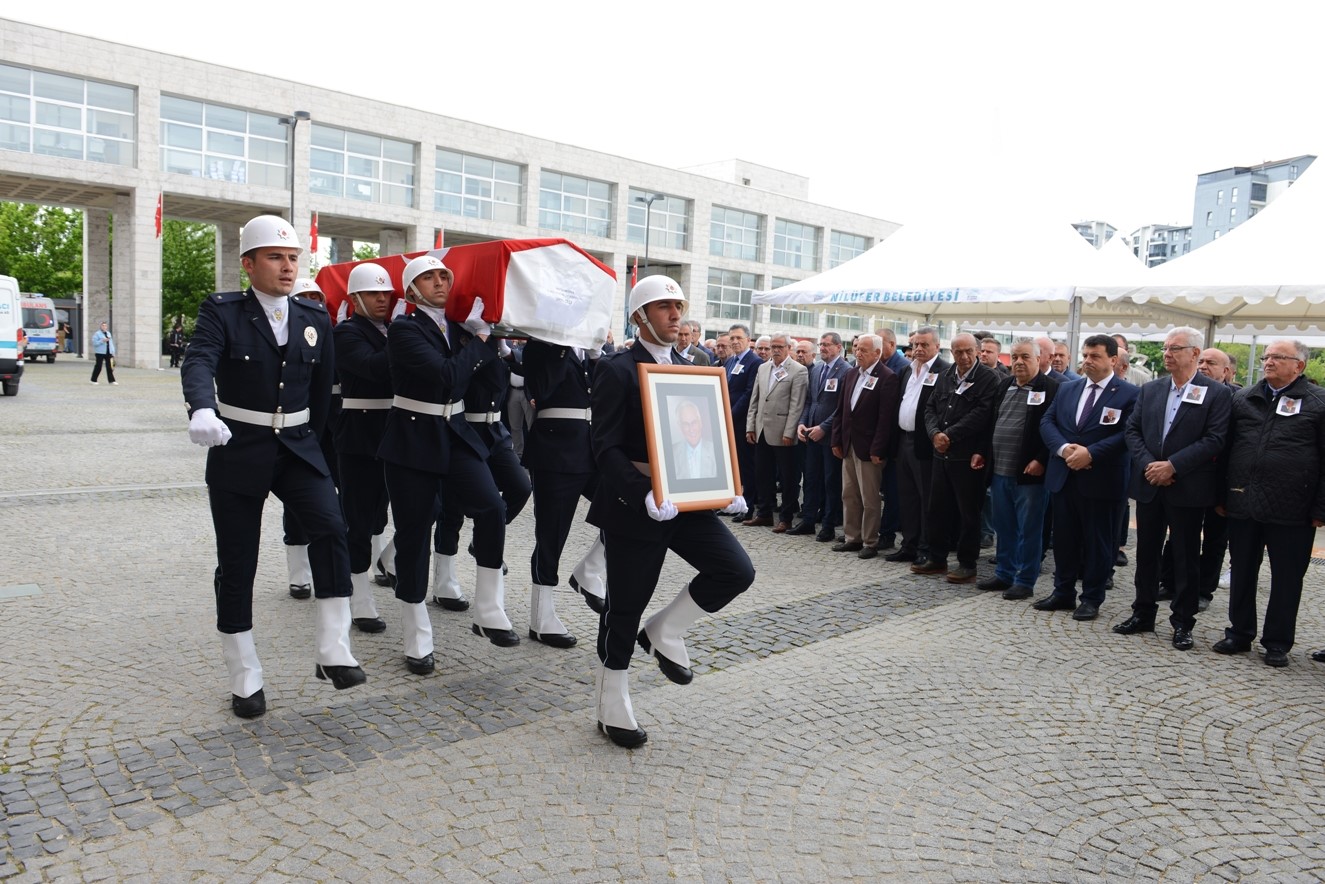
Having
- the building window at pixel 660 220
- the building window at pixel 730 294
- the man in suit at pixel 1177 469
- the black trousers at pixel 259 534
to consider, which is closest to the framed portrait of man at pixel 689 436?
the black trousers at pixel 259 534

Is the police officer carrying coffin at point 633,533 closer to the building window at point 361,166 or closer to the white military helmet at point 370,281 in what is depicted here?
the white military helmet at point 370,281

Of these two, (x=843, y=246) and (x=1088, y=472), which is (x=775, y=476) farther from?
(x=843, y=246)

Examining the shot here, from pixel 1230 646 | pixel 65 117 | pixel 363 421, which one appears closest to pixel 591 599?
pixel 363 421

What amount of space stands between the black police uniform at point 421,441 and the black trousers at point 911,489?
15.7ft

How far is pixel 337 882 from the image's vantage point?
3.24 metres

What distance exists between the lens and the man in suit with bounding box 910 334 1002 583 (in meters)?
8.27

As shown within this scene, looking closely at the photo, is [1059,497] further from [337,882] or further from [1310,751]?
[337,882]

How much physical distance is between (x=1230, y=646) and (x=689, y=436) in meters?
4.36

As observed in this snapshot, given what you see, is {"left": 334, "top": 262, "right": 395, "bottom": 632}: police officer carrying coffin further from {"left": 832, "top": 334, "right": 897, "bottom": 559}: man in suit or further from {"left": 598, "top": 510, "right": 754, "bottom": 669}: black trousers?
{"left": 832, "top": 334, "right": 897, "bottom": 559}: man in suit

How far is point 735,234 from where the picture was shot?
60531 mm

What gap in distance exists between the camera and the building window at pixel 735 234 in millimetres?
59219

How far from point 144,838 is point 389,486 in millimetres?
2291

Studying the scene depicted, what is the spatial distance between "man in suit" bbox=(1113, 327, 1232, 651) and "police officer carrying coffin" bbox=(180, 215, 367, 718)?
17.2 feet

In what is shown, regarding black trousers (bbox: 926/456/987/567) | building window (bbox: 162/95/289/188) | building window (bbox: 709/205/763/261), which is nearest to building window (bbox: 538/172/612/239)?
building window (bbox: 709/205/763/261)
